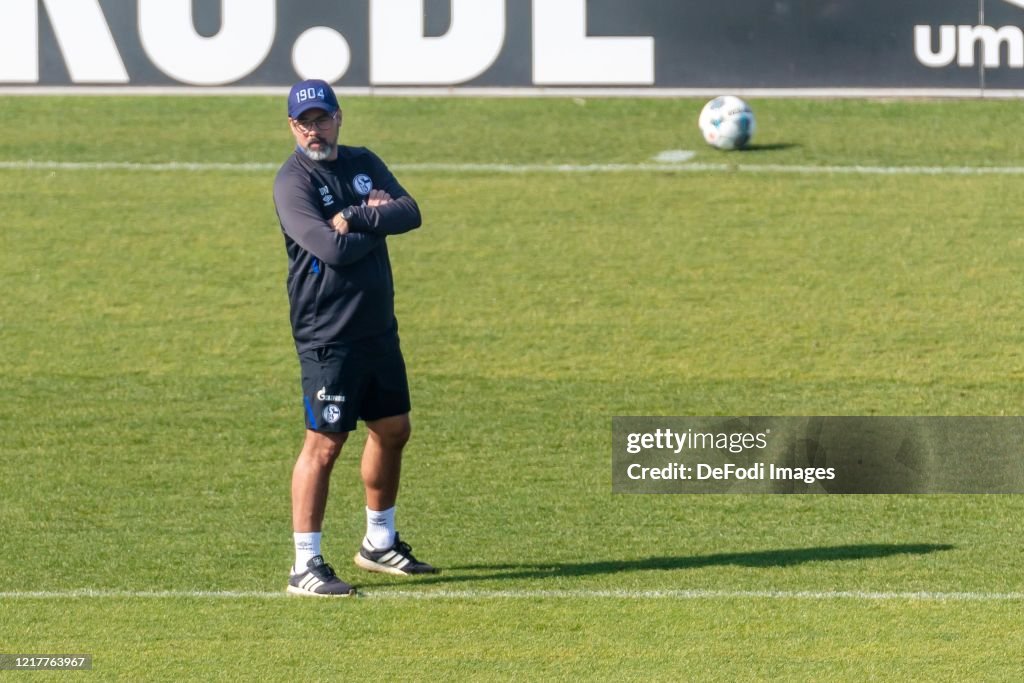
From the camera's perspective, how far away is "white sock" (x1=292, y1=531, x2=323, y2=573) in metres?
7.41

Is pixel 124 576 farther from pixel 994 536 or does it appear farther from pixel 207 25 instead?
pixel 207 25

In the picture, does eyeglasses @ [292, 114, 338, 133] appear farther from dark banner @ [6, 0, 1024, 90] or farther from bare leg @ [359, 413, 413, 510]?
dark banner @ [6, 0, 1024, 90]

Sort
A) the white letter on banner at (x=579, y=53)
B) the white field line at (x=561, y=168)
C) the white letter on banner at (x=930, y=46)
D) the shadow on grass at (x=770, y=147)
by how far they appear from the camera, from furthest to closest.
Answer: the white letter on banner at (x=579, y=53) → the white letter on banner at (x=930, y=46) → the shadow on grass at (x=770, y=147) → the white field line at (x=561, y=168)

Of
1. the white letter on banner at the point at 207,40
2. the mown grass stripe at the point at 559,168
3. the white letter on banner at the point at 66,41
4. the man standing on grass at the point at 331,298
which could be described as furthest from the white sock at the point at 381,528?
the white letter on banner at the point at 66,41

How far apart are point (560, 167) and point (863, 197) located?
2918 mm

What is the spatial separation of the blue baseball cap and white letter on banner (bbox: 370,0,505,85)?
35.5 ft

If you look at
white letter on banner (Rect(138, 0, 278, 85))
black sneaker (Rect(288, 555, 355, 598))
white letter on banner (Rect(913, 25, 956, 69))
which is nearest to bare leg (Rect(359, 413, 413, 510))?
black sneaker (Rect(288, 555, 355, 598))

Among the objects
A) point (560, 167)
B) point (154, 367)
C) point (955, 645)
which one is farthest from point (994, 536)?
point (560, 167)

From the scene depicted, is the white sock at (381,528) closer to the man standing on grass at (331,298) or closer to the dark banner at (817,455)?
the man standing on grass at (331,298)

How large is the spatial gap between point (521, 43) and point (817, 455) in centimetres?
909

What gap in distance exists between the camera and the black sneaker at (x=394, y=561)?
780 cm

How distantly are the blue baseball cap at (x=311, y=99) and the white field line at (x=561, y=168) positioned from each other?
29.1 ft

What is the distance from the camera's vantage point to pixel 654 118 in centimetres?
1780

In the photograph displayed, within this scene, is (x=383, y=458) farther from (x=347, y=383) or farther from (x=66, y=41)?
(x=66, y=41)
